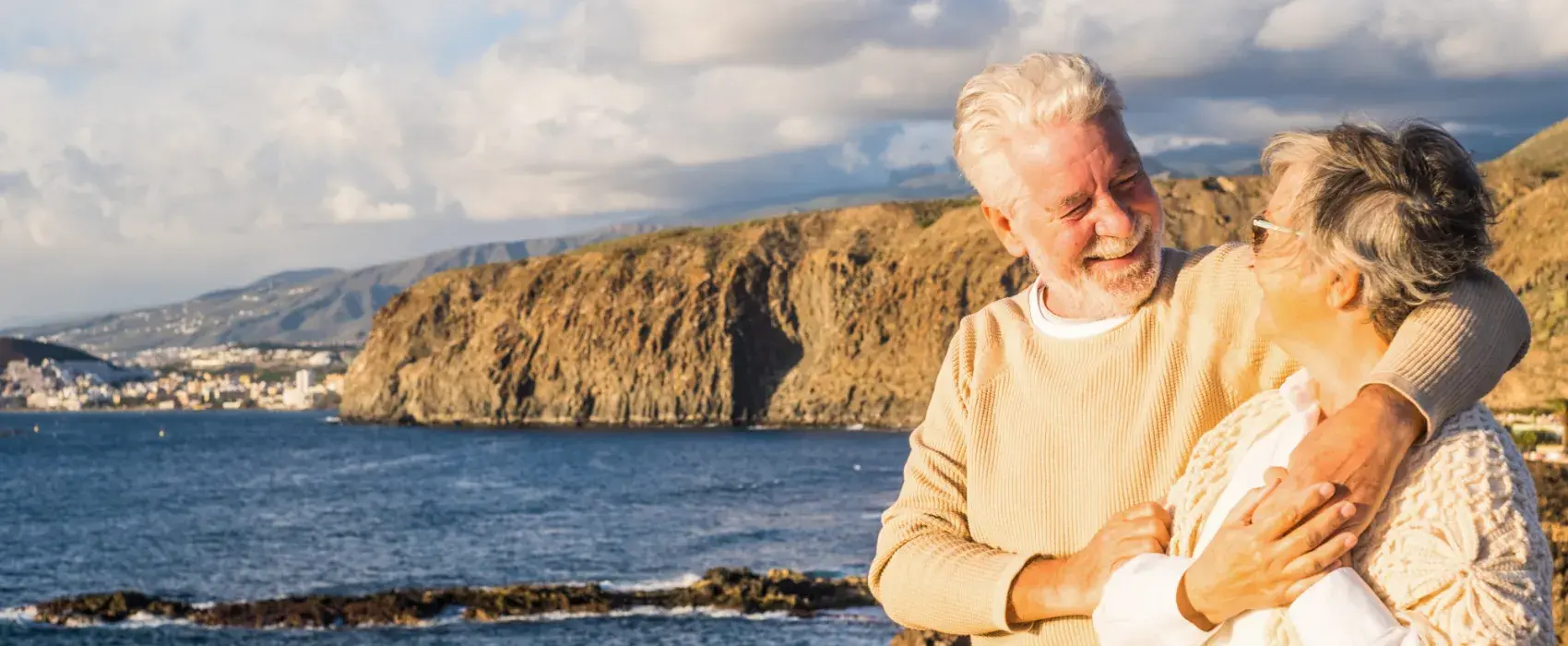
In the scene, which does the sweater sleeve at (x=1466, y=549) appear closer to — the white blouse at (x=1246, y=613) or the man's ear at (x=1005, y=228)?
the white blouse at (x=1246, y=613)

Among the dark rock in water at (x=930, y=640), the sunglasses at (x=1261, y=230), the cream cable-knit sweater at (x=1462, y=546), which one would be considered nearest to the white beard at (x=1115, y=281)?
the sunglasses at (x=1261, y=230)

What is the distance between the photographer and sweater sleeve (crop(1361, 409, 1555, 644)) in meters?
1.71

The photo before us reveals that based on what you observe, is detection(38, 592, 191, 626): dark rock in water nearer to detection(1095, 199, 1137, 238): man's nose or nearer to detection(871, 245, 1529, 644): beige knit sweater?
detection(871, 245, 1529, 644): beige knit sweater

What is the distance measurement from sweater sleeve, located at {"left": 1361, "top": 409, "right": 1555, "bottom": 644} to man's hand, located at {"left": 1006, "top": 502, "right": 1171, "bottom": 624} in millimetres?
394

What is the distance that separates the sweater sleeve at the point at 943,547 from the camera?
98.9 inches

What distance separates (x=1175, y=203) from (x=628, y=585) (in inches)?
2516

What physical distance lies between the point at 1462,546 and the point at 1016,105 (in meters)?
1.08

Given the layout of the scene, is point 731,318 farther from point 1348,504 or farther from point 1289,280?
point 1348,504

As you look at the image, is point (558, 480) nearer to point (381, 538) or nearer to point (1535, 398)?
point (381, 538)

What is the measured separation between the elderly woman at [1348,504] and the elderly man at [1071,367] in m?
0.29

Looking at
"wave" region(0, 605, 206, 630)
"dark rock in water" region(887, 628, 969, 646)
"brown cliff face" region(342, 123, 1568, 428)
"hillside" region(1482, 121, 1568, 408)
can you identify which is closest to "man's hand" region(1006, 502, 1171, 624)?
"dark rock in water" region(887, 628, 969, 646)

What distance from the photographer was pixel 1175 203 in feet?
283

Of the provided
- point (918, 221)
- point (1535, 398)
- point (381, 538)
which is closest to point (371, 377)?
point (918, 221)

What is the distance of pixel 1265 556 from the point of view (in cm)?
185
